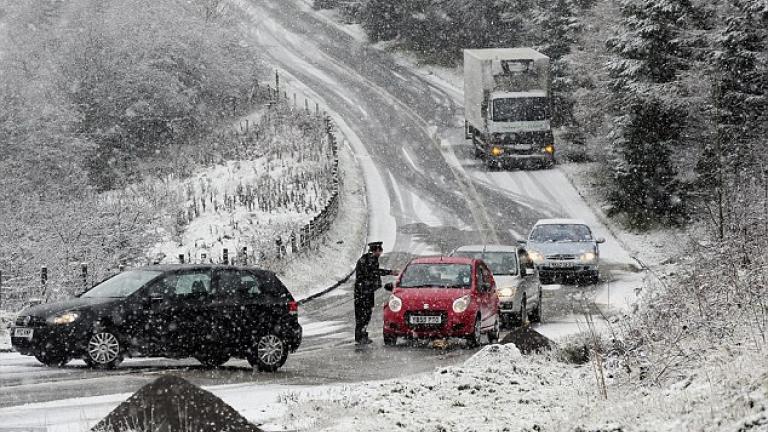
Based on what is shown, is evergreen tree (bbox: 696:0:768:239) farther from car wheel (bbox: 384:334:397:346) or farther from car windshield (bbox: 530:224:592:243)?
car wheel (bbox: 384:334:397:346)

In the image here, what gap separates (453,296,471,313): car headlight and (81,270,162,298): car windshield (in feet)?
17.0

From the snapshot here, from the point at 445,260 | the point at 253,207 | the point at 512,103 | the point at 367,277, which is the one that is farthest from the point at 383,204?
the point at 367,277

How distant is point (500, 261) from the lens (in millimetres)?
25328

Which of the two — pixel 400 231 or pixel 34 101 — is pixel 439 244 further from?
pixel 34 101

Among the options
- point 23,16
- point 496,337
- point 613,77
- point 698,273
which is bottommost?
point 496,337

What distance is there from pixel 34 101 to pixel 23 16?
10.0 m

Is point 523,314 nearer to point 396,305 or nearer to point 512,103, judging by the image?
point 396,305

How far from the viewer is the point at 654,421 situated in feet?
33.2

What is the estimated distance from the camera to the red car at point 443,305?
2023cm

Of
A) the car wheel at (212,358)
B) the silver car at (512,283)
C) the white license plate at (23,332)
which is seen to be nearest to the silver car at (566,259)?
the silver car at (512,283)

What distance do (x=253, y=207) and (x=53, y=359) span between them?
81.7 feet

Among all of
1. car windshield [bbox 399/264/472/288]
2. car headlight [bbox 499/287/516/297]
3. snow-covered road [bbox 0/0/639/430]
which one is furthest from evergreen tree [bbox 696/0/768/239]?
car windshield [bbox 399/264/472/288]

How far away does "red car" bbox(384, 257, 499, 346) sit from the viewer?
2023cm

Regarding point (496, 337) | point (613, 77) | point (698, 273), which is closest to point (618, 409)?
point (698, 273)
